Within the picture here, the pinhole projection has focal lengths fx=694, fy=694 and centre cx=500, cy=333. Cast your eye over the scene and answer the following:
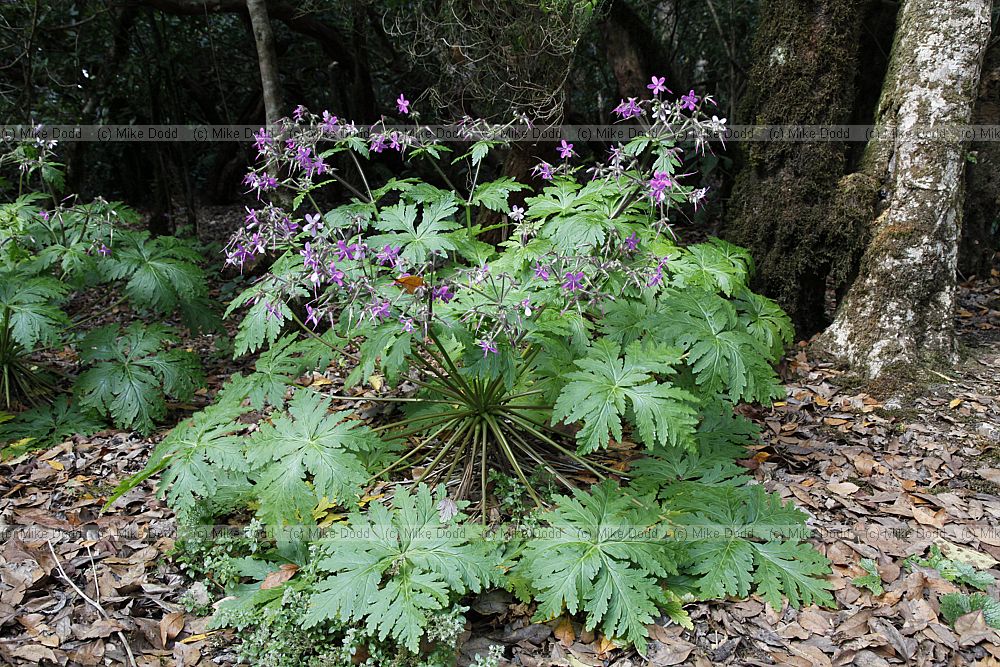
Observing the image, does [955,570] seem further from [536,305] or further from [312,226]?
[312,226]

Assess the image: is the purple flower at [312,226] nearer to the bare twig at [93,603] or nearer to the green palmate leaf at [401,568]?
the green palmate leaf at [401,568]

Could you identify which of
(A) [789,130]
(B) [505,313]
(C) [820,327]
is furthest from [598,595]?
(A) [789,130]

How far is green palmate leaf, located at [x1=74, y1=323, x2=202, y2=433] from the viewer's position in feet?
13.0

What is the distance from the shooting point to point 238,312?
573cm

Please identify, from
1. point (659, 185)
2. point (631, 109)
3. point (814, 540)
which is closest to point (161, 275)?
point (631, 109)

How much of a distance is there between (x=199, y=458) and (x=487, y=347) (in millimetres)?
1289

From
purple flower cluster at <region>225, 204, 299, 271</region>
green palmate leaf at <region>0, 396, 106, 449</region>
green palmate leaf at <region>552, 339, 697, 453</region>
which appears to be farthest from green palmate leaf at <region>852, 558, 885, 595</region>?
green palmate leaf at <region>0, 396, 106, 449</region>

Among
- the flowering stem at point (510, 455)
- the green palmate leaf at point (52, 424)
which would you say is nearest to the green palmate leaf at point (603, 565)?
the flowering stem at point (510, 455)

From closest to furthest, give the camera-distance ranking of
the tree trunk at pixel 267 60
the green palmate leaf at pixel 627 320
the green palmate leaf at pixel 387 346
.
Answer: the green palmate leaf at pixel 387 346 → the green palmate leaf at pixel 627 320 → the tree trunk at pixel 267 60

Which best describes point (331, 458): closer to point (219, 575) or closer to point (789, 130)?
point (219, 575)

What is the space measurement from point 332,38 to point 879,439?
614cm

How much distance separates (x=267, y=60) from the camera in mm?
4695

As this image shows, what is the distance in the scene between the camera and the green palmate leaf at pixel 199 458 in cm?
276

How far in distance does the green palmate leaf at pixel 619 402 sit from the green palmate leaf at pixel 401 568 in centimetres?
61
